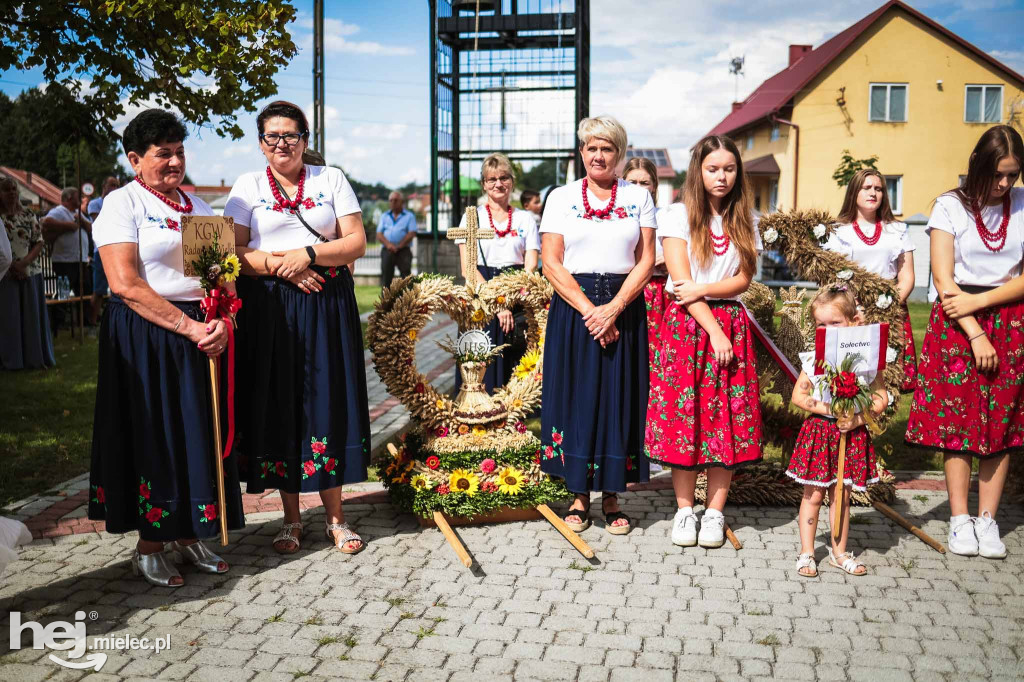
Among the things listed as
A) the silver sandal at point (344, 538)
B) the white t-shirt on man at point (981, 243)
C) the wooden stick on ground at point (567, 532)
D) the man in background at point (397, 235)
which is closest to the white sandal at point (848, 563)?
the wooden stick on ground at point (567, 532)

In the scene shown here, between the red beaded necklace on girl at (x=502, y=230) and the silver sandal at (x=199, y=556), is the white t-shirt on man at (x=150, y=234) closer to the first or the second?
the silver sandal at (x=199, y=556)

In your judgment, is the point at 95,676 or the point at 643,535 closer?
the point at 95,676

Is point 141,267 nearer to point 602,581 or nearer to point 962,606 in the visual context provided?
point 602,581

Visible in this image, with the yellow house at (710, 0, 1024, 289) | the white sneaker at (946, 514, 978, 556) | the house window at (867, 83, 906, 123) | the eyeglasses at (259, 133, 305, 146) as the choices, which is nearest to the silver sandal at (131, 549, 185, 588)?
the eyeglasses at (259, 133, 305, 146)

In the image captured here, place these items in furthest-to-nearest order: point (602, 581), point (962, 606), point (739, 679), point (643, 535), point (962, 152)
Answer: point (962, 152) → point (643, 535) → point (602, 581) → point (962, 606) → point (739, 679)

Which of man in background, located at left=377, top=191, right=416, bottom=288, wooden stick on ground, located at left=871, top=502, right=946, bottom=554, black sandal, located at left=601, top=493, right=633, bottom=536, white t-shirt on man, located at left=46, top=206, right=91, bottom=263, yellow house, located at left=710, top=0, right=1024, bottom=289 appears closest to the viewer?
wooden stick on ground, located at left=871, top=502, right=946, bottom=554

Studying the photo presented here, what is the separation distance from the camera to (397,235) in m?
16.7

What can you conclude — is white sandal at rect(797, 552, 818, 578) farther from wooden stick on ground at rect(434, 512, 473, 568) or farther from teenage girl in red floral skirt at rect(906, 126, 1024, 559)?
wooden stick on ground at rect(434, 512, 473, 568)

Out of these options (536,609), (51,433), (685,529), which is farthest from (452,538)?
(51,433)

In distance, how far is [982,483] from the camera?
473 centimetres

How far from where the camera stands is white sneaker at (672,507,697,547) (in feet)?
15.3

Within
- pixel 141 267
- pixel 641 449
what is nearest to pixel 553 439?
pixel 641 449

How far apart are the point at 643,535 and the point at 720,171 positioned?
206 centimetres

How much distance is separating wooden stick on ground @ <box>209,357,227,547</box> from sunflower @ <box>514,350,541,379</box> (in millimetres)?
1956
